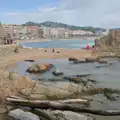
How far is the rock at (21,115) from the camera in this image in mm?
14014

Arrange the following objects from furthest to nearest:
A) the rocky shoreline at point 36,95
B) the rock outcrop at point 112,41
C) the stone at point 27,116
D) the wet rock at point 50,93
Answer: the rock outcrop at point 112,41 → the wet rock at point 50,93 → the rocky shoreline at point 36,95 → the stone at point 27,116

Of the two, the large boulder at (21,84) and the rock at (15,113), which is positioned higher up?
the large boulder at (21,84)

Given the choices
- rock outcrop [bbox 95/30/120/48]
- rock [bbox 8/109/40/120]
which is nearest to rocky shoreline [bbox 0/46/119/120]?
rock [bbox 8/109/40/120]

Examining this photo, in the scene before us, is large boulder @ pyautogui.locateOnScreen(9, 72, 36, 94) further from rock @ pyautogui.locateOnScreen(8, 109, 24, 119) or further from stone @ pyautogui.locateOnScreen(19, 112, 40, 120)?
stone @ pyautogui.locateOnScreen(19, 112, 40, 120)

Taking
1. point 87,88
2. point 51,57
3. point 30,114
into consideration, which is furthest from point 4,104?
point 51,57

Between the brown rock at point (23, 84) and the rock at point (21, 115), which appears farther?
the brown rock at point (23, 84)

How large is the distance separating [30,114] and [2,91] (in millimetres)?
4656

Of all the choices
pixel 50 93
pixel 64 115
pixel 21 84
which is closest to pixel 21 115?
pixel 64 115

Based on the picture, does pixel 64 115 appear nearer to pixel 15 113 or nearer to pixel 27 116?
pixel 27 116

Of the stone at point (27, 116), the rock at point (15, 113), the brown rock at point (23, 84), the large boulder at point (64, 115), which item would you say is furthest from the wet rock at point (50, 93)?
the stone at point (27, 116)

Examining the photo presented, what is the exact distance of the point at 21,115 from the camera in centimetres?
1426

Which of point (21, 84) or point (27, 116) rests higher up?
point (21, 84)

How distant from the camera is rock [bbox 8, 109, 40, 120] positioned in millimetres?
14014

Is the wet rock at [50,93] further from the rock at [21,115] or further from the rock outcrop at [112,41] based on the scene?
the rock outcrop at [112,41]
